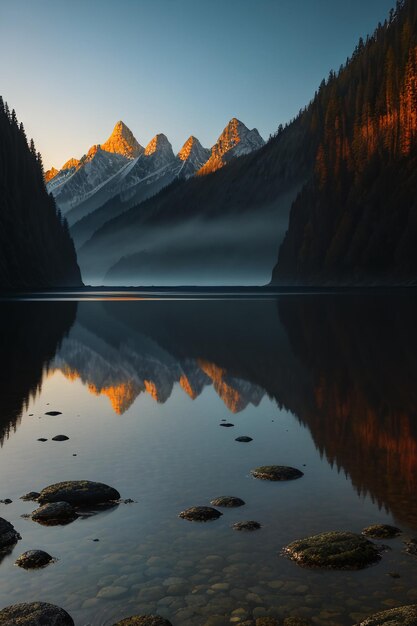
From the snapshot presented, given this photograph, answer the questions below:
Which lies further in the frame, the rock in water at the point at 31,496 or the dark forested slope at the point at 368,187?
the dark forested slope at the point at 368,187

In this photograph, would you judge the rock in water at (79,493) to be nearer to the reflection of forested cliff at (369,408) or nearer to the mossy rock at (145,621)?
the mossy rock at (145,621)

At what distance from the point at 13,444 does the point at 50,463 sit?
206 cm

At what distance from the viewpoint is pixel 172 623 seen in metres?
7.63

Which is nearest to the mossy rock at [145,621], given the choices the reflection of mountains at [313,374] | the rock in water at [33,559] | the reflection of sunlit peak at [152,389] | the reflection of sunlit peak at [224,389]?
the rock in water at [33,559]

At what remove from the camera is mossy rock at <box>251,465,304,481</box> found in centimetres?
1341

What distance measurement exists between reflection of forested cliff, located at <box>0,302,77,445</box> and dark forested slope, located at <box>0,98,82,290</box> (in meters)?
81.1

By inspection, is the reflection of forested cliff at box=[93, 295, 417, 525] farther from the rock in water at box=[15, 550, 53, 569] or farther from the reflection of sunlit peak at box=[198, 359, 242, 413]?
the rock in water at box=[15, 550, 53, 569]

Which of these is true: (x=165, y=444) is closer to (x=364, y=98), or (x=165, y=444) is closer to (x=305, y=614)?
(x=305, y=614)

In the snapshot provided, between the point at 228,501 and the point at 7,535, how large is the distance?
3.93 meters

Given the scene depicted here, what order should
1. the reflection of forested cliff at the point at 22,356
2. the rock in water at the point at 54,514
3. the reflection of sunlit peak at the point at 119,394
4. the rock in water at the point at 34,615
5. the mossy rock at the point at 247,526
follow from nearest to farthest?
the rock in water at the point at 34,615
the mossy rock at the point at 247,526
the rock in water at the point at 54,514
the reflection of forested cliff at the point at 22,356
the reflection of sunlit peak at the point at 119,394

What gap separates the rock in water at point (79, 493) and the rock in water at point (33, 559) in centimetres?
232

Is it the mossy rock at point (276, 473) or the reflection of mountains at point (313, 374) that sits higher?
the reflection of mountains at point (313, 374)

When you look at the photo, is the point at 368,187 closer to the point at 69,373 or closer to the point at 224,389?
the point at 69,373

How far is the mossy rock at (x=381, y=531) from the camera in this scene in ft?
33.4
